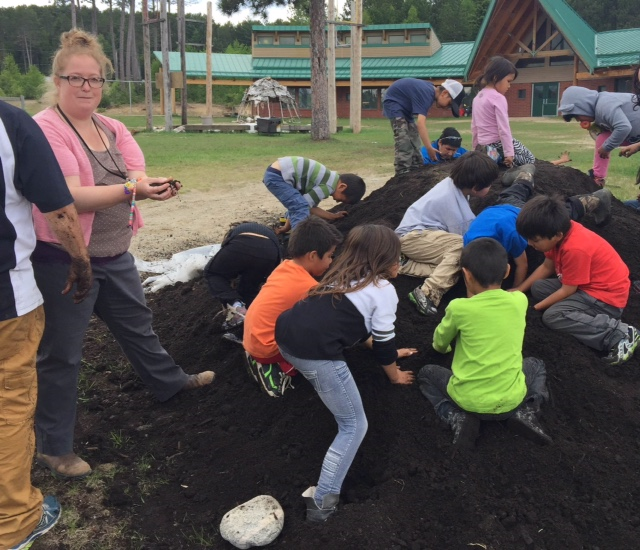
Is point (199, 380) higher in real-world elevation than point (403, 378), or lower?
lower

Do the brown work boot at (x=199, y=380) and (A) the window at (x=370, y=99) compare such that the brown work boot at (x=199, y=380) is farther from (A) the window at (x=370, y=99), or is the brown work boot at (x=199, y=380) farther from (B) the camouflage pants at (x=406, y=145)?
(A) the window at (x=370, y=99)

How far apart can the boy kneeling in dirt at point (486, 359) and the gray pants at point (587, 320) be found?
2.71 ft

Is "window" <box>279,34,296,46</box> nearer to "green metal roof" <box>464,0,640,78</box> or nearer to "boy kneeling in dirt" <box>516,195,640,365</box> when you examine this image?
"green metal roof" <box>464,0,640,78</box>

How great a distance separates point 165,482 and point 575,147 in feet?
51.4

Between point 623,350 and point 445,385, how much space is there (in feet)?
4.13

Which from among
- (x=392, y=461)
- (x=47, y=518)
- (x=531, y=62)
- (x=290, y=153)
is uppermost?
(x=531, y=62)

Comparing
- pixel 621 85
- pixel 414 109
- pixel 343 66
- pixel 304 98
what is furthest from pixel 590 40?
pixel 414 109

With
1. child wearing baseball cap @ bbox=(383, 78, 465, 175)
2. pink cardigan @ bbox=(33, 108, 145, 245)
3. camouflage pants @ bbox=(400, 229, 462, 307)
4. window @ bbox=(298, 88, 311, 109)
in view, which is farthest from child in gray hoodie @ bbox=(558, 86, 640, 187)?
window @ bbox=(298, 88, 311, 109)

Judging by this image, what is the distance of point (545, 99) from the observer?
34.6 meters

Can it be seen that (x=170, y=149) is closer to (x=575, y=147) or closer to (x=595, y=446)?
(x=575, y=147)

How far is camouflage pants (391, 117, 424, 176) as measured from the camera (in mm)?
7164

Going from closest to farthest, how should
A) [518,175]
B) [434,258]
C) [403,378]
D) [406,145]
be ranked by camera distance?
[403,378], [434,258], [518,175], [406,145]

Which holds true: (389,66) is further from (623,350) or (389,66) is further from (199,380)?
(199,380)

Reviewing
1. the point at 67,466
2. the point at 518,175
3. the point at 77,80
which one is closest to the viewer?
A: the point at 77,80
